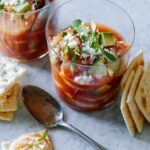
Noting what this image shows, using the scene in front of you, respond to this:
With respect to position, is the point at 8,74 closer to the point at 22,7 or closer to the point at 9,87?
the point at 9,87

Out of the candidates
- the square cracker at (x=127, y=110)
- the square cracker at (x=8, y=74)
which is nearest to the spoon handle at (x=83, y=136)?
the square cracker at (x=127, y=110)

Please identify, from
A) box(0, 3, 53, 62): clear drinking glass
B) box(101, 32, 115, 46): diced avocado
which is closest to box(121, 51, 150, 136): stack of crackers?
box(101, 32, 115, 46): diced avocado

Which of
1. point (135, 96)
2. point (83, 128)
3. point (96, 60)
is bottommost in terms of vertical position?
point (83, 128)

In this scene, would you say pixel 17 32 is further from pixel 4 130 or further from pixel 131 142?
pixel 131 142

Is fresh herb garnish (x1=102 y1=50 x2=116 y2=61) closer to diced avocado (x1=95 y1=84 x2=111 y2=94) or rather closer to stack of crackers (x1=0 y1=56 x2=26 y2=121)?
diced avocado (x1=95 y1=84 x2=111 y2=94)

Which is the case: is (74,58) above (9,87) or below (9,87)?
above

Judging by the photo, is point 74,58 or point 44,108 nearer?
point 74,58

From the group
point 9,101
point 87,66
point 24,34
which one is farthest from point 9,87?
point 87,66
